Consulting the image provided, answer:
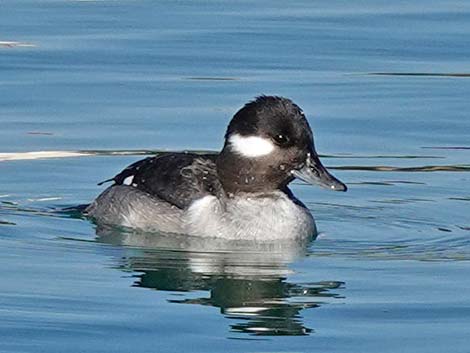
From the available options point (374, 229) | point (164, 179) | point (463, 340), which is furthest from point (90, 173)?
point (463, 340)

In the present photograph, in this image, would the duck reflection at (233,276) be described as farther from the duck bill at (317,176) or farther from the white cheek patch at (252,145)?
the white cheek patch at (252,145)

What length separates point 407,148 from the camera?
17.1 metres

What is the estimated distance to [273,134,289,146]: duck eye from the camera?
46.9 feet

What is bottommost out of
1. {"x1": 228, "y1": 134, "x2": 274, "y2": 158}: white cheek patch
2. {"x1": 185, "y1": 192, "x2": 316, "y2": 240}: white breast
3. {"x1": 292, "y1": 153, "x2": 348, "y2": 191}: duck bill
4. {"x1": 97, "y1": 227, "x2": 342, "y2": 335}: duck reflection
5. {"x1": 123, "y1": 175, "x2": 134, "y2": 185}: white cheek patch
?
{"x1": 97, "y1": 227, "x2": 342, "y2": 335}: duck reflection

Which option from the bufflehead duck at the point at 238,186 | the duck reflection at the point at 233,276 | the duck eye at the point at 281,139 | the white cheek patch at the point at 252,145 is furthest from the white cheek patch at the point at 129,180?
the duck eye at the point at 281,139

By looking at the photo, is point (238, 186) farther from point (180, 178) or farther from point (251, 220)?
point (180, 178)

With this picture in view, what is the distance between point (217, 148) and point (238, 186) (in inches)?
91.8

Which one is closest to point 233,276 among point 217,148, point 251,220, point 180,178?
point 251,220

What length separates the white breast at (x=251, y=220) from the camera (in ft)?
47.4

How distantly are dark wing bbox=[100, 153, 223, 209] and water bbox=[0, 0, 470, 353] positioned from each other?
19.4 inches

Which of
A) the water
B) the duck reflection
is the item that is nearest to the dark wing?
the duck reflection

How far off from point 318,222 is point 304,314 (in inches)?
128

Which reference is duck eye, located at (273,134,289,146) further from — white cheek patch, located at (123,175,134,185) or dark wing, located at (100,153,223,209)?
white cheek patch, located at (123,175,134,185)

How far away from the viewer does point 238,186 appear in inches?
580
